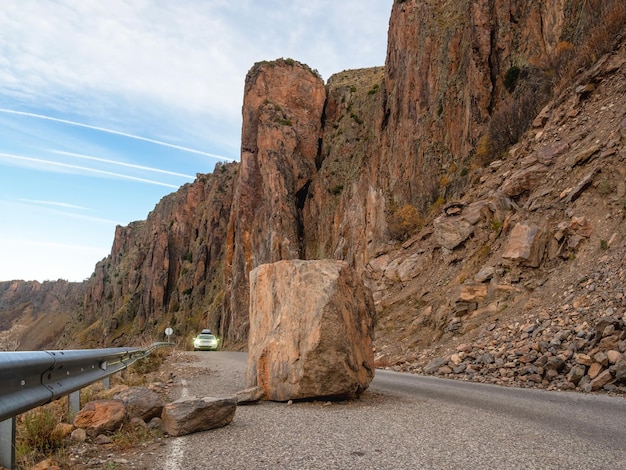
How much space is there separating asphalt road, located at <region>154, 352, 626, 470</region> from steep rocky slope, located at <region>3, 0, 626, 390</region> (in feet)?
10.2

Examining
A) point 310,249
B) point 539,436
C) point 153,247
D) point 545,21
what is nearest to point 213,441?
point 539,436

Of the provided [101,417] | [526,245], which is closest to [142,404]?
[101,417]

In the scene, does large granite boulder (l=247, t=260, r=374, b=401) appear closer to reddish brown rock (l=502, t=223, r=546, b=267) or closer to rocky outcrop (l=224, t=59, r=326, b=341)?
reddish brown rock (l=502, t=223, r=546, b=267)

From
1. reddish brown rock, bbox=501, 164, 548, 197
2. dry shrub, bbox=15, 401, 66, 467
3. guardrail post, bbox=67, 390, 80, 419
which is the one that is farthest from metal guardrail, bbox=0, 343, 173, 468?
reddish brown rock, bbox=501, 164, 548, 197

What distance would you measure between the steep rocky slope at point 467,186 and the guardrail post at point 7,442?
368 inches

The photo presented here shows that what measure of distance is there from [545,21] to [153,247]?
99237mm

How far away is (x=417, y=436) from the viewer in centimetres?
472

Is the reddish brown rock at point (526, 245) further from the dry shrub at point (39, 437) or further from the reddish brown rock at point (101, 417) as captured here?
the dry shrub at point (39, 437)

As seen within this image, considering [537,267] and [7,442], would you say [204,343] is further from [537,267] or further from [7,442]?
[7,442]

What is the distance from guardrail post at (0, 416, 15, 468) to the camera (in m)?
3.26

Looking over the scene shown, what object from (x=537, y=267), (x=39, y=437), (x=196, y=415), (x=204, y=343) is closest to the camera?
(x=39, y=437)

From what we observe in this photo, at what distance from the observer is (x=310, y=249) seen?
5144cm

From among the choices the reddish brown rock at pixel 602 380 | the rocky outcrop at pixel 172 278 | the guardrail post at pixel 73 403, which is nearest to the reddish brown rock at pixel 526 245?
the reddish brown rock at pixel 602 380

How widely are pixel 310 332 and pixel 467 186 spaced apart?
18.3 meters
